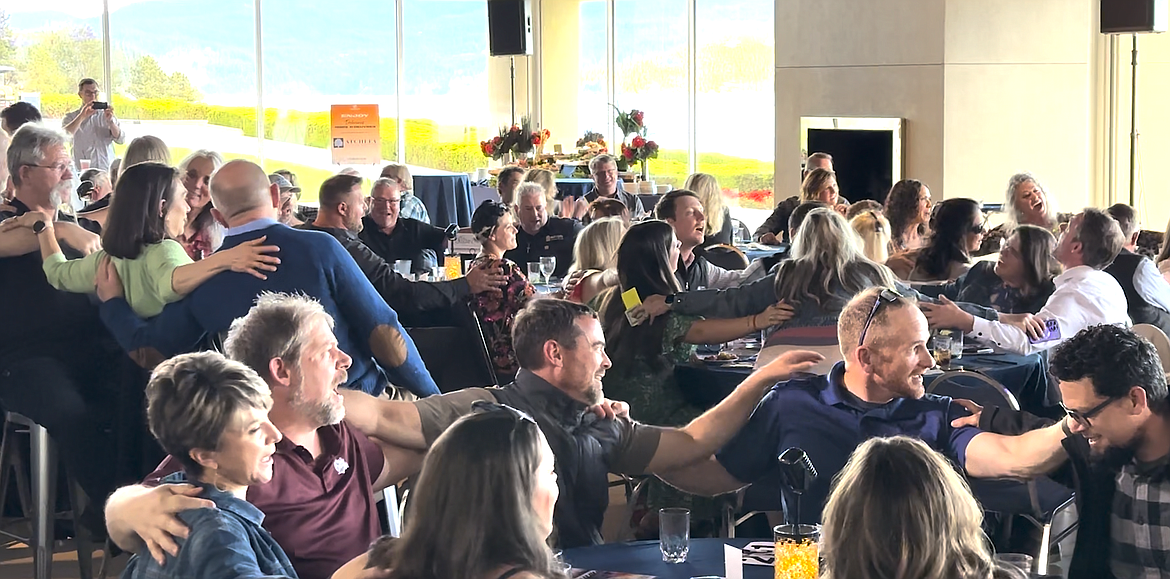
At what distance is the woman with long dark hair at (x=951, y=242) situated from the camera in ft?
21.1

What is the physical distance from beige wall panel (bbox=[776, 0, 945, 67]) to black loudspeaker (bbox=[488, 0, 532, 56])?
3.62m

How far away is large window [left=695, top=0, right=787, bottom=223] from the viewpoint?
1502cm

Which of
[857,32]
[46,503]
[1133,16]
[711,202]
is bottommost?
[46,503]

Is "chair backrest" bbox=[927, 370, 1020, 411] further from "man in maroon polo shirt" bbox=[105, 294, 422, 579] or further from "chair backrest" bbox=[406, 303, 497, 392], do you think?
"man in maroon polo shirt" bbox=[105, 294, 422, 579]

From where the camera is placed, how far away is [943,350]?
17.3ft

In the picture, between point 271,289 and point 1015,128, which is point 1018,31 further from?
point 271,289

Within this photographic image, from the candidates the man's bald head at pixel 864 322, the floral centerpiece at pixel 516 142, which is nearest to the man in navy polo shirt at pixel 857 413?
the man's bald head at pixel 864 322

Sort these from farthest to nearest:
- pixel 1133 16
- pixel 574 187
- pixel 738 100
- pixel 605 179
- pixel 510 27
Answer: pixel 510 27, pixel 738 100, pixel 574 187, pixel 605 179, pixel 1133 16

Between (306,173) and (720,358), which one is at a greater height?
(306,173)

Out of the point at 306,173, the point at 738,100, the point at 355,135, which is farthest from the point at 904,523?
the point at 306,173

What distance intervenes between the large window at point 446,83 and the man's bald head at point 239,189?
13335 mm

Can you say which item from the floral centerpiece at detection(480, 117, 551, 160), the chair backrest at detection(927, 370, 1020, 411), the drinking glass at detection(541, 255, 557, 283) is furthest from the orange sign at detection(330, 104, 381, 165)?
the chair backrest at detection(927, 370, 1020, 411)

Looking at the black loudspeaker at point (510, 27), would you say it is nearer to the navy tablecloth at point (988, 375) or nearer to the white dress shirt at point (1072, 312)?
the navy tablecloth at point (988, 375)

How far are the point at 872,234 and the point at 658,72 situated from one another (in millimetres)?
10239
